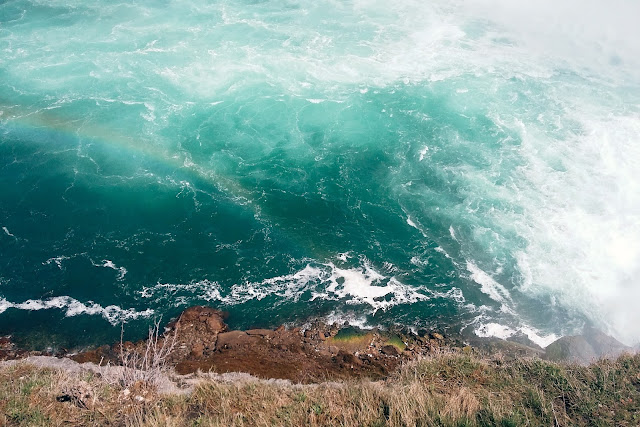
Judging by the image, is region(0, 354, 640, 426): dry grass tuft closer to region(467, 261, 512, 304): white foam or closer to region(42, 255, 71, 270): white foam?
region(467, 261, 512, 304): white foam

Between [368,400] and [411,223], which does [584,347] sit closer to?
[411,223]

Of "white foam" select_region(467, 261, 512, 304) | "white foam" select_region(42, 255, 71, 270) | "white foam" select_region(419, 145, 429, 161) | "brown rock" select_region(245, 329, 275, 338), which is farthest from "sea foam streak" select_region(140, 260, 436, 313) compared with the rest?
"white foam" select_region(419, 145, 429, 161)

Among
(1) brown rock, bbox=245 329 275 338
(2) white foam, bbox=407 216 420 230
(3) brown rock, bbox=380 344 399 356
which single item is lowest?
(3) brown rock, bbox=380 344 399 356

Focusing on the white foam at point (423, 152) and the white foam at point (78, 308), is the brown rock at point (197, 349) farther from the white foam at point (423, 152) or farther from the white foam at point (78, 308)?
the white foam at point (423, 152)

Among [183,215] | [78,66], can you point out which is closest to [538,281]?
[183,215]

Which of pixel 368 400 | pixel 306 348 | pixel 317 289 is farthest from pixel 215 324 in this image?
pixel 368 400

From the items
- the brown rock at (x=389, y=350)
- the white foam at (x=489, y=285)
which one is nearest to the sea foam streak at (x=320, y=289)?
the white foam at (x=489, y=285)
